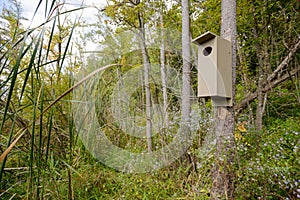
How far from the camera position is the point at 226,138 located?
4.86 feet

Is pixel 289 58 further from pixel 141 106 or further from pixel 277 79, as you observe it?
pixel 141 106

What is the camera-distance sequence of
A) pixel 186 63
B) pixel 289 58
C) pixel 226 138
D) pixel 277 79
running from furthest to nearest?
1. pixel 277 79
2. pixel 289 58
3. pixel 186 63
4. pixel 226 138

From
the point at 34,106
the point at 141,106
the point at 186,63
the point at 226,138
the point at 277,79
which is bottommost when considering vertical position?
the point at 226,138

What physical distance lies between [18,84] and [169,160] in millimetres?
1408

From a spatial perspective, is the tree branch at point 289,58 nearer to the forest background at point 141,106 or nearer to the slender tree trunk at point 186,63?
the forest background at point 141,106

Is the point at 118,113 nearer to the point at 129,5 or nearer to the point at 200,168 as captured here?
the point at 200,168

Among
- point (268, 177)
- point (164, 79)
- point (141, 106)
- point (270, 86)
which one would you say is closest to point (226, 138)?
point (268, 177)

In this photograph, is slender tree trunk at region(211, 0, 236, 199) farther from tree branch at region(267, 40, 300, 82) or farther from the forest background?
tree branch at region(267, 40, 300, 82)

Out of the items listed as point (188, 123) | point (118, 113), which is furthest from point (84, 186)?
point (188, 123)

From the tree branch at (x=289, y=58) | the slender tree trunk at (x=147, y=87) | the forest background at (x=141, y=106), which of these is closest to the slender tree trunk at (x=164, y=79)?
the forest background at (x=141, y=106)

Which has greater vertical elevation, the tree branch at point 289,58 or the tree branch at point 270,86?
the tree branch at point 289,58

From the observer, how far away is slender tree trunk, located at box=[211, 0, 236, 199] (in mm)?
1441

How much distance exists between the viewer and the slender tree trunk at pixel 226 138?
1441 millimetres

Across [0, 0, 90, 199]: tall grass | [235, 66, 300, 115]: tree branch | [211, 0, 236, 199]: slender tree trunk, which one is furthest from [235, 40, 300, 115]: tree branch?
[0, 0, 90, 199]: tall grass
